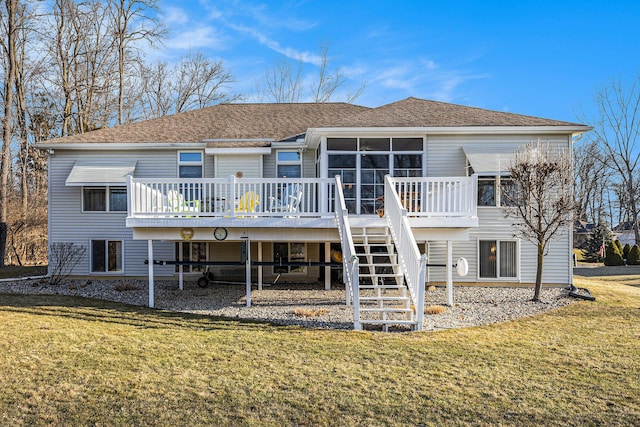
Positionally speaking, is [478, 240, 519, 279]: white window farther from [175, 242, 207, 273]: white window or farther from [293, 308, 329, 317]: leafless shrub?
[175, 242, 207, 273]: white window

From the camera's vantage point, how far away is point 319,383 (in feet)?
16.3

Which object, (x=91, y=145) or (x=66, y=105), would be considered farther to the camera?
(x=66, y=105)

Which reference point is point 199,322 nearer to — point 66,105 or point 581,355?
point 581,355

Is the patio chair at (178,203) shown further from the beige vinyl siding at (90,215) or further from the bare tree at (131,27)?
the bare tree at (131,27)

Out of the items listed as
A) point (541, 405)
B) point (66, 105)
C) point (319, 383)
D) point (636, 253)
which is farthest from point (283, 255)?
point (636, 253)

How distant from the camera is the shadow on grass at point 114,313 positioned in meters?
7.78

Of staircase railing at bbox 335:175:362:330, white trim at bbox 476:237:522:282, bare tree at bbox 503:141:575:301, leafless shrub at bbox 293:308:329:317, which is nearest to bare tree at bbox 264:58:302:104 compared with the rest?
white trim at bbox 476:237:522:282

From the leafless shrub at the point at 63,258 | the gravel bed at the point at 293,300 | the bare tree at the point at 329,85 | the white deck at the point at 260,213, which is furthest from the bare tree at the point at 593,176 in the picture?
the leafless shrub at the point at 63,258

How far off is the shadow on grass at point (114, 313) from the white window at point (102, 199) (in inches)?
150

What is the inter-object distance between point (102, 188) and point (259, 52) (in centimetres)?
1890

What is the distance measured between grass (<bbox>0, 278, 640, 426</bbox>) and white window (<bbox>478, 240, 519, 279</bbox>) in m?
4.37

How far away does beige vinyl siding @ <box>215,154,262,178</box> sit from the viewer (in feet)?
44.2

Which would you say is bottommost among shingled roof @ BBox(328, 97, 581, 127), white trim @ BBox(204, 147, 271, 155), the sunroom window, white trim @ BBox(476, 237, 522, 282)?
white trim @ BBox(476, 237, 522, 282)

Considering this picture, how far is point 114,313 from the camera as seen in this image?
8836mm
